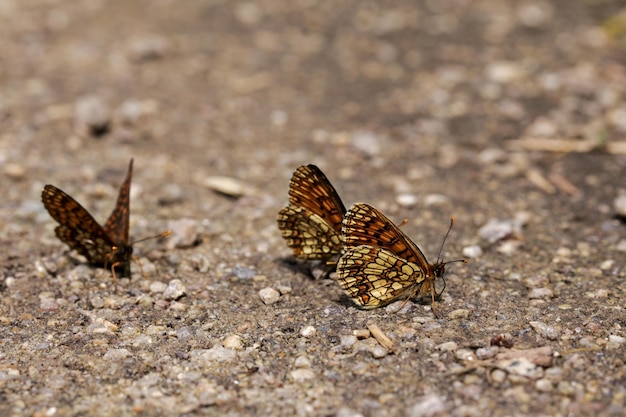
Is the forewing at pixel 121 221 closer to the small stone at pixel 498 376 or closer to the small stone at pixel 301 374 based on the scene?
the small stone at pixel 301 374

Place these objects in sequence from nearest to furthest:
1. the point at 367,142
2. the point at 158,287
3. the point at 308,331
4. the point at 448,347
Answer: the point at 448,347 < the point at 308,331 < the point at 158,287 < the point at 367,142

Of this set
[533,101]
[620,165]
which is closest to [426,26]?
[533,101]

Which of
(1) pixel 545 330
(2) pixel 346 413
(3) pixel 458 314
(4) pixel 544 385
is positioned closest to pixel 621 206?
(1) pixel 545 330

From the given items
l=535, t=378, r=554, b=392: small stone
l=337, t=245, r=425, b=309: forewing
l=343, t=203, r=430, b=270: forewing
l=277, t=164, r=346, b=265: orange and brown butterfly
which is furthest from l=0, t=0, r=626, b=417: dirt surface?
l=343, t=203, r=430, b=270: forewing

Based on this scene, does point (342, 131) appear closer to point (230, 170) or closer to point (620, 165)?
point (230, 170)

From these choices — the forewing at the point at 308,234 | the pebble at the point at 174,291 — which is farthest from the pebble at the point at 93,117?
the forewing at the point at 308,234

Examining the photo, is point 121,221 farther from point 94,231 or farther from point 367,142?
point 367,142

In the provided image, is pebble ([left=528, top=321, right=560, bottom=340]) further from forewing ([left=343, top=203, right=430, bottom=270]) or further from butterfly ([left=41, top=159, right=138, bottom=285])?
butterfly ([left=41, top=159, right=138, bottom=285])
